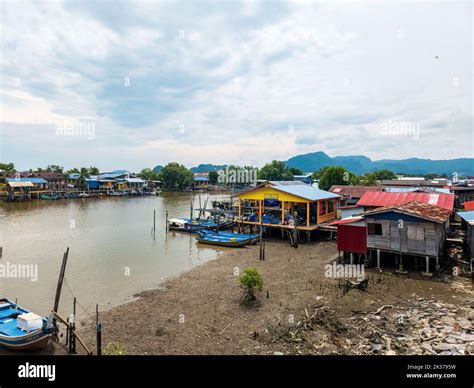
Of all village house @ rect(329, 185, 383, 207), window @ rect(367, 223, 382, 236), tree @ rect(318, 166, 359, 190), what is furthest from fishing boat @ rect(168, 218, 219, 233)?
tree @ rect(318, 166, 359, 190)

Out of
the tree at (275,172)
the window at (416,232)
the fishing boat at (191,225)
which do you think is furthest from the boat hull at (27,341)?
the tree at (275,172)

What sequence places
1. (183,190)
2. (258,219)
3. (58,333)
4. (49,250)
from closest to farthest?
(58,333) < (49,250) < (258,219) < (183,190)

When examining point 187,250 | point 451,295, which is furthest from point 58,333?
point 451,295

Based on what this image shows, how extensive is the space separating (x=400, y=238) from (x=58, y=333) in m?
17.1

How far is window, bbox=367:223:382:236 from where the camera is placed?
18.4 meters

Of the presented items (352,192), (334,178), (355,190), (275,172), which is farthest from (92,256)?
(275,172)

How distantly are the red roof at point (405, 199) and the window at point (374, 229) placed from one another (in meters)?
4.38

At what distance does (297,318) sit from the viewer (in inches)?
486

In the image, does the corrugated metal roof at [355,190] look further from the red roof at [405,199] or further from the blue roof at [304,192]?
the red roof at [405,199]

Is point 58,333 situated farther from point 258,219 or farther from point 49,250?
point 258,219

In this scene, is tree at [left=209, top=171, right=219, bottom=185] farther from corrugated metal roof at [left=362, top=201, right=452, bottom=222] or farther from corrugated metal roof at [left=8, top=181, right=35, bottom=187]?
corrugated metal roof at [left=362, top=201, right=452, bottom=222]

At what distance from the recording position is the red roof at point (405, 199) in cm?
2133

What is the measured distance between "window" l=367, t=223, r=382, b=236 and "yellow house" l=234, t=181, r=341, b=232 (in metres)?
7.93
